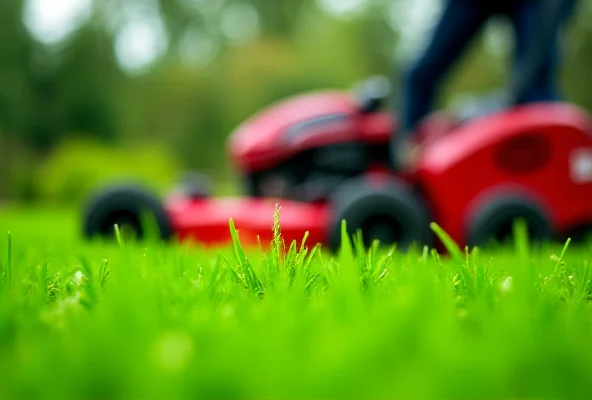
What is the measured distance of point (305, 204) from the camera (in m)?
3.18

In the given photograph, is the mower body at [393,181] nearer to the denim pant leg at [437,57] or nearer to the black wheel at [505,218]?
the black wheel at [505,218]

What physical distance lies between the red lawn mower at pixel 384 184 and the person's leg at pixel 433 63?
11cm

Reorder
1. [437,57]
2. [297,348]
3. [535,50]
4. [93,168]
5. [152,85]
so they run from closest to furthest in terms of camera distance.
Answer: [297,348] < [535,50] < [437,57] < [93,168] < [152,85]

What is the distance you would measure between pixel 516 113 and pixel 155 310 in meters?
2.62

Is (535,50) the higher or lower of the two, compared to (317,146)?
higher

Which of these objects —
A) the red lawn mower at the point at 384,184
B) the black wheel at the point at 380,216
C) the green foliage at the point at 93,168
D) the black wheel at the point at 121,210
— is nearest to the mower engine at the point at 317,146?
the red lawn mower at the point at 384,184

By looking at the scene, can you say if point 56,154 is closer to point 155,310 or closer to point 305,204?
point 305,204

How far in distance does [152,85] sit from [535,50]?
1942 cm

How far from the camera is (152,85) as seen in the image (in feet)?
69.6

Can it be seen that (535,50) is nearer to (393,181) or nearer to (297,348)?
(393,181)

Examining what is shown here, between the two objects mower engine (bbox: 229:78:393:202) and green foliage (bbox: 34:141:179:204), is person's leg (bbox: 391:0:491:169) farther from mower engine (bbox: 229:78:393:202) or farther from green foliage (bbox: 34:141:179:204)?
green foliage (bbox: 34:141:179:204)

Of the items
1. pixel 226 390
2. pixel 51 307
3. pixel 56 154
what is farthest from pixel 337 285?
pixel 56 154

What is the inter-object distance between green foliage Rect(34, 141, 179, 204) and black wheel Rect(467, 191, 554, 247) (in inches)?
411

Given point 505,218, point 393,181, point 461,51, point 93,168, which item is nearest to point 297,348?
point 505,218
